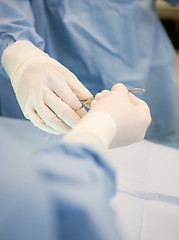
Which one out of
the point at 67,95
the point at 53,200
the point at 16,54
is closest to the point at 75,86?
the point at 67,95

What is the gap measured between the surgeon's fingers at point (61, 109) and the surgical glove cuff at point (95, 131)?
25 centimetres

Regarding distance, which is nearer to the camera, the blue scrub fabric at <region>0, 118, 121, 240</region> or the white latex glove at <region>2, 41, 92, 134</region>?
the blue scrub fabric at <region>0, 118, 121, 240</region>

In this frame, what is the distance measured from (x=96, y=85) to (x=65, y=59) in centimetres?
19

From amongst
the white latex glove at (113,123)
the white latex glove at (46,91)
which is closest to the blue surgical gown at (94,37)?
the white latex glove at (46,91)

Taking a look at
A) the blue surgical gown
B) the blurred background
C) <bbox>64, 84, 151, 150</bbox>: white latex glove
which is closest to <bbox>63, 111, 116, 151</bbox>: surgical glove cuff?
<bbox>64, 84, 151, 150</bbox>: white latex glove

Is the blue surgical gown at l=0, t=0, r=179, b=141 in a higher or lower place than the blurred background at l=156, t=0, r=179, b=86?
higher

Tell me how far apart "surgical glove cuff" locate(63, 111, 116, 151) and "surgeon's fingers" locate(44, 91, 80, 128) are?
0.82ft

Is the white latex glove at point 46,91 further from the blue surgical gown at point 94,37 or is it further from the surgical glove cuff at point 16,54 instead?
the blue surgical gown at point 94,37

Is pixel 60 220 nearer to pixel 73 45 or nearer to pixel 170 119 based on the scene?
pixel 73 45

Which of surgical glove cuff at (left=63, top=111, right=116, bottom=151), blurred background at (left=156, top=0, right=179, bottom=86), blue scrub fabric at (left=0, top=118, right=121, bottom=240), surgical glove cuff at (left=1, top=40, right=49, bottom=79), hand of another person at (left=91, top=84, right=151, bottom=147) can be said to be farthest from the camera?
blurred background at (left=156, top=0, right=179, bottom=86)

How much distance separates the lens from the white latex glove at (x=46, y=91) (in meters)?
0.91

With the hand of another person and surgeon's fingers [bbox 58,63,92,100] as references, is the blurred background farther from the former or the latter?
the hand of another person

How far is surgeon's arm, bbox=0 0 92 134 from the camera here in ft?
3.00

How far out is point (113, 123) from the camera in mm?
655
